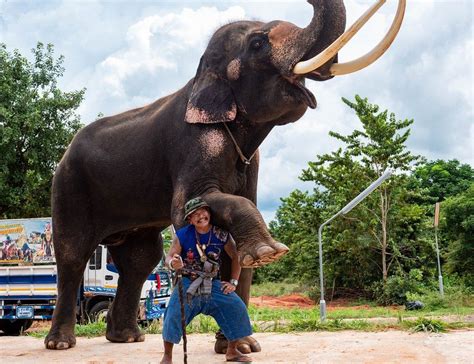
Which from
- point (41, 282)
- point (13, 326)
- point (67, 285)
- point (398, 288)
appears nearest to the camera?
point (67, 285)

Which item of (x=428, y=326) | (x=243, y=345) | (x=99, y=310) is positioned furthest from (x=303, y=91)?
(x=99, y=310)

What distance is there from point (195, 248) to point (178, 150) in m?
1.03

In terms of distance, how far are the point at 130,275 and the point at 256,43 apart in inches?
109

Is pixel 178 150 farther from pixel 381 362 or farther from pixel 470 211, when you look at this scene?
pixel 470 211

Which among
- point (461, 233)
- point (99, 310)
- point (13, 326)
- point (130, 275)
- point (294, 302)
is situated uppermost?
point (461, 233)

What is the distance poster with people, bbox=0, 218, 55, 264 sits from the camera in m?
14.1

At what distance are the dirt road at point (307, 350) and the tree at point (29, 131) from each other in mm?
11176

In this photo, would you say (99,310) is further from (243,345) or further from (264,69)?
(264,69)

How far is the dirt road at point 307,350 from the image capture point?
4.41m

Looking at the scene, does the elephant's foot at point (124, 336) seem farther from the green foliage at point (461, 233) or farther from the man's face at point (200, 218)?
the green foliage at point (461, 233)

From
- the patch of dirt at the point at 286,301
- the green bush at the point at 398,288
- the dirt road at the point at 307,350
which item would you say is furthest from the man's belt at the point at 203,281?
the patch of dirt at the point at 286,301

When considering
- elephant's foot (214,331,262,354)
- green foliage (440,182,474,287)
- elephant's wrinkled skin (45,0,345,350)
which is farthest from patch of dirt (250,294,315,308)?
elephant's foot (214,331,262,354)

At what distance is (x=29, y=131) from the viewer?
1691 centimetres

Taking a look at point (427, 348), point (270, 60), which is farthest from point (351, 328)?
point (270, 60)
